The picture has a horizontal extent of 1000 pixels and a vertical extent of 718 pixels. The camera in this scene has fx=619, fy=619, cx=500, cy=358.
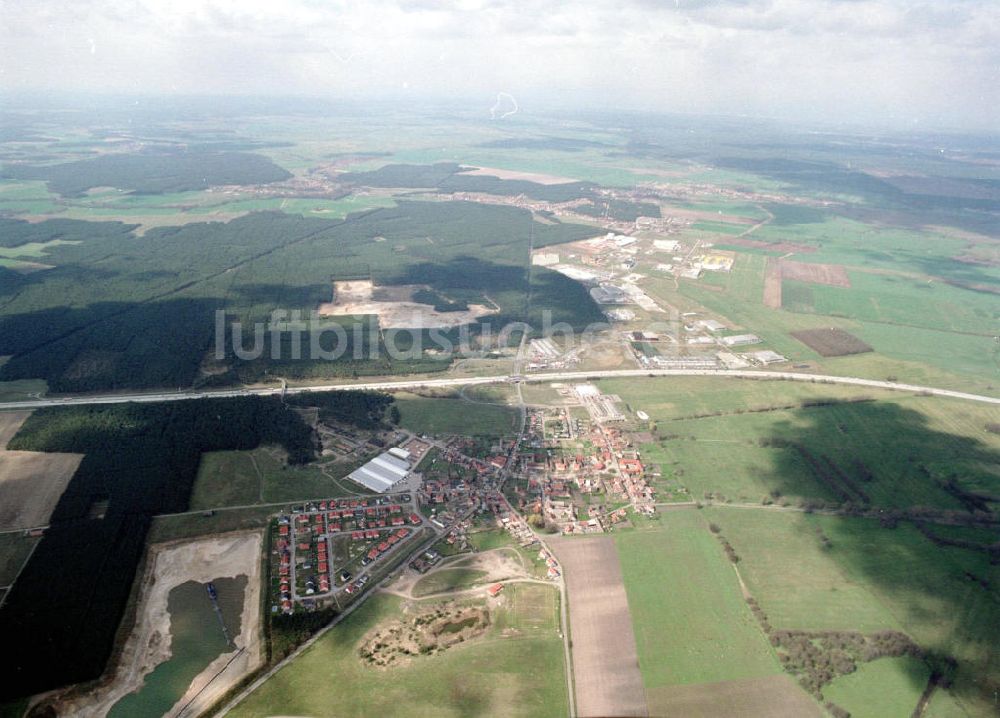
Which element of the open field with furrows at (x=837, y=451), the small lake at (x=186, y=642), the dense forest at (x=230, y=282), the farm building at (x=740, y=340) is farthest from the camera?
the farm building at (x=740, y=340)

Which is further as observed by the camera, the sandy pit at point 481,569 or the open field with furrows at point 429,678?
the sandy pit at point 481,569

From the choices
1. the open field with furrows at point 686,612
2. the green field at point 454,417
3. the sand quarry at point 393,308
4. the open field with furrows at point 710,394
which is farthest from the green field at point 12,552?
the sand quarry at point 393,308

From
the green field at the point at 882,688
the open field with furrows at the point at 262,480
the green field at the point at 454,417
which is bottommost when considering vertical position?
the green field at the point at 882,688

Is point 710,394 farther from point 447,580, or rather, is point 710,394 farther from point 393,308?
point 393,308

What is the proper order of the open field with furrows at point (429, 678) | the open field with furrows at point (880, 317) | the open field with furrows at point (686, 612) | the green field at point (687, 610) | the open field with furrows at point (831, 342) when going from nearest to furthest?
the open field with furrows at point (429, 678) → the open field with furrows at point (686, 612) → the green field at point (687, 610) → the open field with furrows at point (880, 317) → the open field with furrows at point (831, 342)

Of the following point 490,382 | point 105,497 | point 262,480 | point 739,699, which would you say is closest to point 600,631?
point 739,699

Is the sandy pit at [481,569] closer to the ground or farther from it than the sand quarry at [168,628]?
farther from it

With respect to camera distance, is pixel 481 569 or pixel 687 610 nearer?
pixel 687 610

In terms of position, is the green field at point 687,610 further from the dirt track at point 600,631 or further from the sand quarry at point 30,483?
the sand quarry at point 30,483
